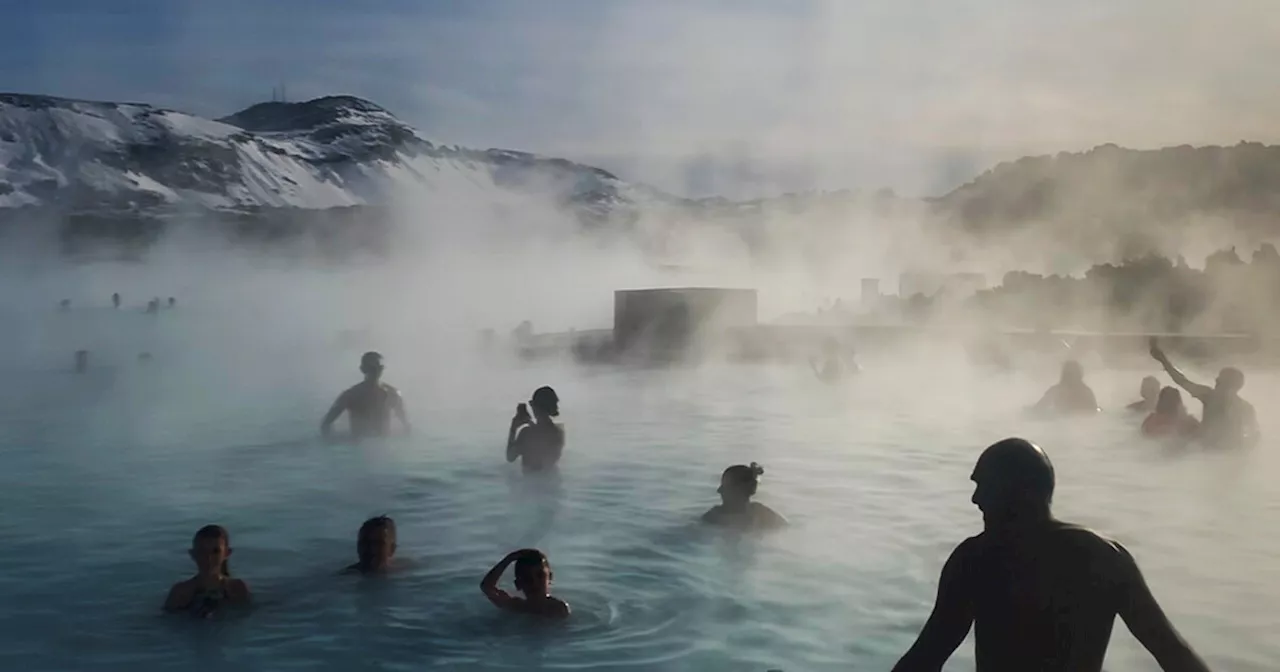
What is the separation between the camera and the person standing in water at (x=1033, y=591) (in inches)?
97.9

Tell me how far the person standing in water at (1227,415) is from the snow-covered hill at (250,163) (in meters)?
21.1

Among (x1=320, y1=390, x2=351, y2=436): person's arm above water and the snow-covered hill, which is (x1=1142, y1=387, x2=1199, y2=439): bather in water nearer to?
(x1=320, y1=390, x2=351, y2=436): person's arm above water

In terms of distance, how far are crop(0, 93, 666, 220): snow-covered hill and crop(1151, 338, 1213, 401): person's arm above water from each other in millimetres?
21285

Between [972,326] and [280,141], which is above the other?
[280,141]

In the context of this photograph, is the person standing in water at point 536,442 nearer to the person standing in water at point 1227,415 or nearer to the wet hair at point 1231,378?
the person standing in water at point 1227,415

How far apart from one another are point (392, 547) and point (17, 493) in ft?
11.0

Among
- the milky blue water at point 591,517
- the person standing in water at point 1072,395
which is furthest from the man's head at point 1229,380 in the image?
the person standing in water at point 1072,395

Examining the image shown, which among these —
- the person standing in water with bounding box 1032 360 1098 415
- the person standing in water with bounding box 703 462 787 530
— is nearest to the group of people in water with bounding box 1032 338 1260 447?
the person standing in water with bounding box 1032 360 1098 415

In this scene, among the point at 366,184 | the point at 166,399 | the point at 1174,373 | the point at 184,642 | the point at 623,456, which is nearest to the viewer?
the point at 184,642

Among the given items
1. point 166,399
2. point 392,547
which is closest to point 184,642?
point 392,547

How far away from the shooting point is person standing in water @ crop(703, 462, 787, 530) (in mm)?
6219

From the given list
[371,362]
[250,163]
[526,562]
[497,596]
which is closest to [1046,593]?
[526,562]

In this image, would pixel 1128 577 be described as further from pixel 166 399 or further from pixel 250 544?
pixel 166 399

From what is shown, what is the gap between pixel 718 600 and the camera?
5246 millimetres
